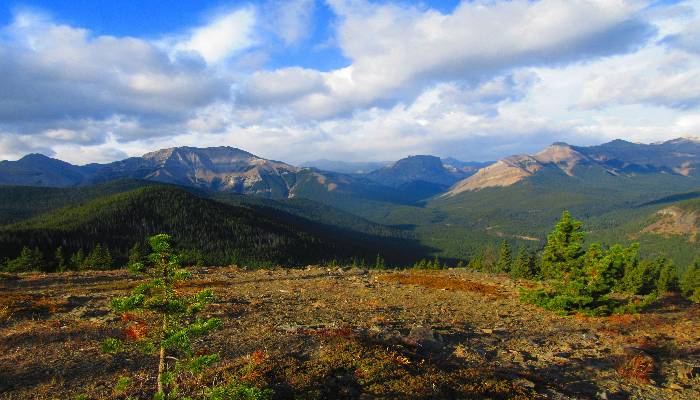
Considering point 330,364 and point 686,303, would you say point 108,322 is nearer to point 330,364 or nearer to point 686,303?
point 330,364

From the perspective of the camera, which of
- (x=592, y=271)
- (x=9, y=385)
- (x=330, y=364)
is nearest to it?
(x=9, y=385)

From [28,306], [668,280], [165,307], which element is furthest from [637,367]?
[668,280]

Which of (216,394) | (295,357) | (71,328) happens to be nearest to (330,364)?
(295,357)

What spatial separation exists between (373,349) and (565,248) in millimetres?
19924

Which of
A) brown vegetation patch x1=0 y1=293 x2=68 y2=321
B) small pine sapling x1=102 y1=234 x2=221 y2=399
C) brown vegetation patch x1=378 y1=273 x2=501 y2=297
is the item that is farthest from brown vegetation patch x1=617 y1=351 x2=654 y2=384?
brown vegetation patch x1=0 y1=293 x2=68 y2=321

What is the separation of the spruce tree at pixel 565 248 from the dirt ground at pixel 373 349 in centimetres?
393

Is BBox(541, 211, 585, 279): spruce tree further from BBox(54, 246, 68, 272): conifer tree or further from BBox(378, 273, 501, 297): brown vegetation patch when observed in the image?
BBox(54, 246, 68, 272): conifer tree

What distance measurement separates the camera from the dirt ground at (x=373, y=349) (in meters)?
14.2

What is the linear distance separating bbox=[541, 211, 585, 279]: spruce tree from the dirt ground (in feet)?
12.9

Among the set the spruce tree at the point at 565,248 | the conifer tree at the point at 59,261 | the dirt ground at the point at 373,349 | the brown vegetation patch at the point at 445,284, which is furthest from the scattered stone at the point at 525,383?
the conifer tree at the point at 59,261

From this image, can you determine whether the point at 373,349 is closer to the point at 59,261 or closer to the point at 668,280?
the point at 59,261

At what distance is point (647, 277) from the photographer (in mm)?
86000

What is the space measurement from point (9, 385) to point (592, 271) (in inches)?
1322

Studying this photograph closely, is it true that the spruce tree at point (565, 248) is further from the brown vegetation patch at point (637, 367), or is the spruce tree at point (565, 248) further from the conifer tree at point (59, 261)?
the conifer tree at point (59, 261)
